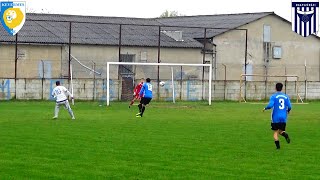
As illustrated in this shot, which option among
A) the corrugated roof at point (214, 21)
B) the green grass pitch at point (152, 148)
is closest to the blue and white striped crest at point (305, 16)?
the green grass pitch at point (152, 148)

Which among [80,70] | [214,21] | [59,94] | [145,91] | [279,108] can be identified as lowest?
[279,108]

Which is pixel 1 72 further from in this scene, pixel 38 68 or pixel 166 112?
pixel 166 112

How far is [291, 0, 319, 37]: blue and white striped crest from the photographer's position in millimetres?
32188

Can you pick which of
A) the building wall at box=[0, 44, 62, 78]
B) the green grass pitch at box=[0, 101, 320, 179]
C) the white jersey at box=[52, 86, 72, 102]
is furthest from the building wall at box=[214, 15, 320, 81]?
the white jersey at box=[52, 86, 72, 102]

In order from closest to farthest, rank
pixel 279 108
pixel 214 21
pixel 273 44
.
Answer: pixel 279 108 → pixel 273 44 → pixel 214 21

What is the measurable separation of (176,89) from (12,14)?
12282 mm

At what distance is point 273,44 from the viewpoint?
67.0 m

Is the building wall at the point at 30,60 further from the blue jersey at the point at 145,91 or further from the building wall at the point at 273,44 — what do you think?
the blue jersey at the point at 145,91

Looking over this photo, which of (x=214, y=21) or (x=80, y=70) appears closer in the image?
(x=80, y=70)

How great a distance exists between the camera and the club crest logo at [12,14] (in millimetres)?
47062

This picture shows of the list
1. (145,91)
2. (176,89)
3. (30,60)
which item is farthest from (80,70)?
(145,91)

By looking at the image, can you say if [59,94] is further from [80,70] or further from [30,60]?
[80,70]

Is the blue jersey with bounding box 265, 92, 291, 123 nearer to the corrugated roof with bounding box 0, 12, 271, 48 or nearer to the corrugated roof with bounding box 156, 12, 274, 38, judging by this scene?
the corrugated roof with bounding box 0, 12, 271, 48

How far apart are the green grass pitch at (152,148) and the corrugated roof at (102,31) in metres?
20.6
